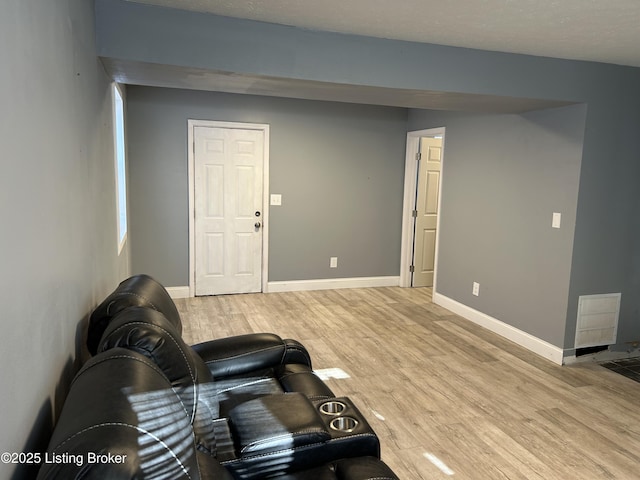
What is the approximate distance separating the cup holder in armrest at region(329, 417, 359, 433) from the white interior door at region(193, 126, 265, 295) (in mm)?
3935

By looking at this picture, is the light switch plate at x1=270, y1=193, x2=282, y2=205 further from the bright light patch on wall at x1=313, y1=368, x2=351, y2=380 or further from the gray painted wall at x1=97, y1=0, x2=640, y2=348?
the gray painted wall at x1=97, y1=0, x2=640, y2=348

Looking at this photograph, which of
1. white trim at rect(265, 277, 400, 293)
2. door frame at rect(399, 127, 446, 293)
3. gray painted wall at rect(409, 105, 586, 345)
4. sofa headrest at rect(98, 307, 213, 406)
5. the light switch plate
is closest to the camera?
sofa headrest at rect(98, 307, 213, 406)

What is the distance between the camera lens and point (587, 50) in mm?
3195

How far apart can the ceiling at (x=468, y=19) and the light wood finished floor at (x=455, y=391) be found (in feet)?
7.87

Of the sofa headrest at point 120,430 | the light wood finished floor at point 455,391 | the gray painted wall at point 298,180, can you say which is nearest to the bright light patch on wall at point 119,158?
the gray painted wall at point 298,180

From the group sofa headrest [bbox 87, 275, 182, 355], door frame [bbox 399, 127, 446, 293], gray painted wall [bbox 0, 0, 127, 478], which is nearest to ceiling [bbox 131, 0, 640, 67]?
gray painted wall [bbox 0, 0, 127, 478]

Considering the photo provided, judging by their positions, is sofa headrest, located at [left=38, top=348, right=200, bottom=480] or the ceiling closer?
sofa headrest, located at [left=38, top=348, right=200, bottom=480]

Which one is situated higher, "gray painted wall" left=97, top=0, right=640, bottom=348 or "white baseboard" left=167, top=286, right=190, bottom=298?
"gray painted wall" left=97, top=0, right=640, bottom=348

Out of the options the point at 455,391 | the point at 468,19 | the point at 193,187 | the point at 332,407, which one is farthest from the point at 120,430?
the point at 193,187

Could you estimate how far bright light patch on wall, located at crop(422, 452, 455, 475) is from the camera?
2352 millimetres

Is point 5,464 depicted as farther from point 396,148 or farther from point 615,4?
point 396,148

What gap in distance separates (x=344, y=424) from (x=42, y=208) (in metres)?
1.30

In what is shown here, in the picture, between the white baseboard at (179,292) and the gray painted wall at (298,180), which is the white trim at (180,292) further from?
the gray painted wall at (298,180)

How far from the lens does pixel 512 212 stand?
4320 mm
